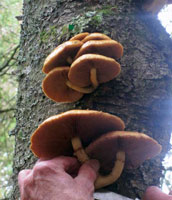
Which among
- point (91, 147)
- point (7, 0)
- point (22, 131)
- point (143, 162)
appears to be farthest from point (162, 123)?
point (7, 0)

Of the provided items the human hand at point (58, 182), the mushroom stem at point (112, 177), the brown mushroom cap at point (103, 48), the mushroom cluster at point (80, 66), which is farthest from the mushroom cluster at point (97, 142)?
the brown mushroom cap at point (103, 48)

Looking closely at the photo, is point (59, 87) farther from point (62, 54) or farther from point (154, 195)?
point (154, 195)

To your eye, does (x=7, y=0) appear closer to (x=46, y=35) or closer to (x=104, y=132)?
(x=46, y=35)

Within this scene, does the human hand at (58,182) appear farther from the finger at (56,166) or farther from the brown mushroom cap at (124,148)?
the brown mushroom cap at (124,148)

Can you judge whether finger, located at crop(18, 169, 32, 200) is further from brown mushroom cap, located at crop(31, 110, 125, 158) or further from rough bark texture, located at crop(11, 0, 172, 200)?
rough bark texture, located at crop(11, 0, 172, 200)

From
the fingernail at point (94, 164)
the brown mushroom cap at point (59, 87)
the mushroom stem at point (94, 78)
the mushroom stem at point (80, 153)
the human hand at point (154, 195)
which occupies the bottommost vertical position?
the human hand at point (154, 195)

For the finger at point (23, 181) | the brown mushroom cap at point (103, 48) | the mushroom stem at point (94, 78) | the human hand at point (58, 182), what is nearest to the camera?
the human hand at point (58, 182)
